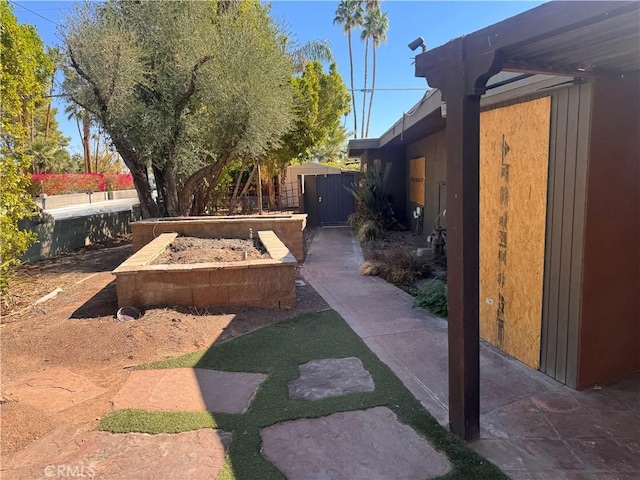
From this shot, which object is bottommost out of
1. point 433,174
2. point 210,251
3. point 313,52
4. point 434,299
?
point 434,299

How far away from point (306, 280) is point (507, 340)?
3710 mm

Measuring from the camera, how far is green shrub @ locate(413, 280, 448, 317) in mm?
5074

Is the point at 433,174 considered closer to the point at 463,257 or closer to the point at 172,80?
the point at 172,80

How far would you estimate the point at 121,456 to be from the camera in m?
2.52

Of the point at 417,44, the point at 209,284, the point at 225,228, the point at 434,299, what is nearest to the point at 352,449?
the point at 417,44

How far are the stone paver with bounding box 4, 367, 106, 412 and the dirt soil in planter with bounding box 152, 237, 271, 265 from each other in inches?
90.2

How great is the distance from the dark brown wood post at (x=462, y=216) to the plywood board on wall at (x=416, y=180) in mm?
8656

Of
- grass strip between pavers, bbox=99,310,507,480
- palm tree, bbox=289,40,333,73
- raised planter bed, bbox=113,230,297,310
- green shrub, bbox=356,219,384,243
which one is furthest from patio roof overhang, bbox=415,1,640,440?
palm tree, bbox=289,40,333,73

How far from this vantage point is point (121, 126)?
8.85 m

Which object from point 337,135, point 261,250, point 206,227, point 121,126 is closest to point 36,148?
point 337,135

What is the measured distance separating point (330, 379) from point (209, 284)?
240 centimetres

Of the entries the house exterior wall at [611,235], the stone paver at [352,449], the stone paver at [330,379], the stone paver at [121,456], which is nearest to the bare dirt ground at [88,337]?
the stone paver at [121,456]

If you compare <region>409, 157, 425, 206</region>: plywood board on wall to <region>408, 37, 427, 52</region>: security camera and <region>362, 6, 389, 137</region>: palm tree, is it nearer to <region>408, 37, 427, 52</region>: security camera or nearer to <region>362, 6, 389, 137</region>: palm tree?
<region>408, 37, 427, 52</region>: security camera

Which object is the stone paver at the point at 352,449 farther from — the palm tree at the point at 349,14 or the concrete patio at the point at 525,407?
the palm tree at the point at 349,14
